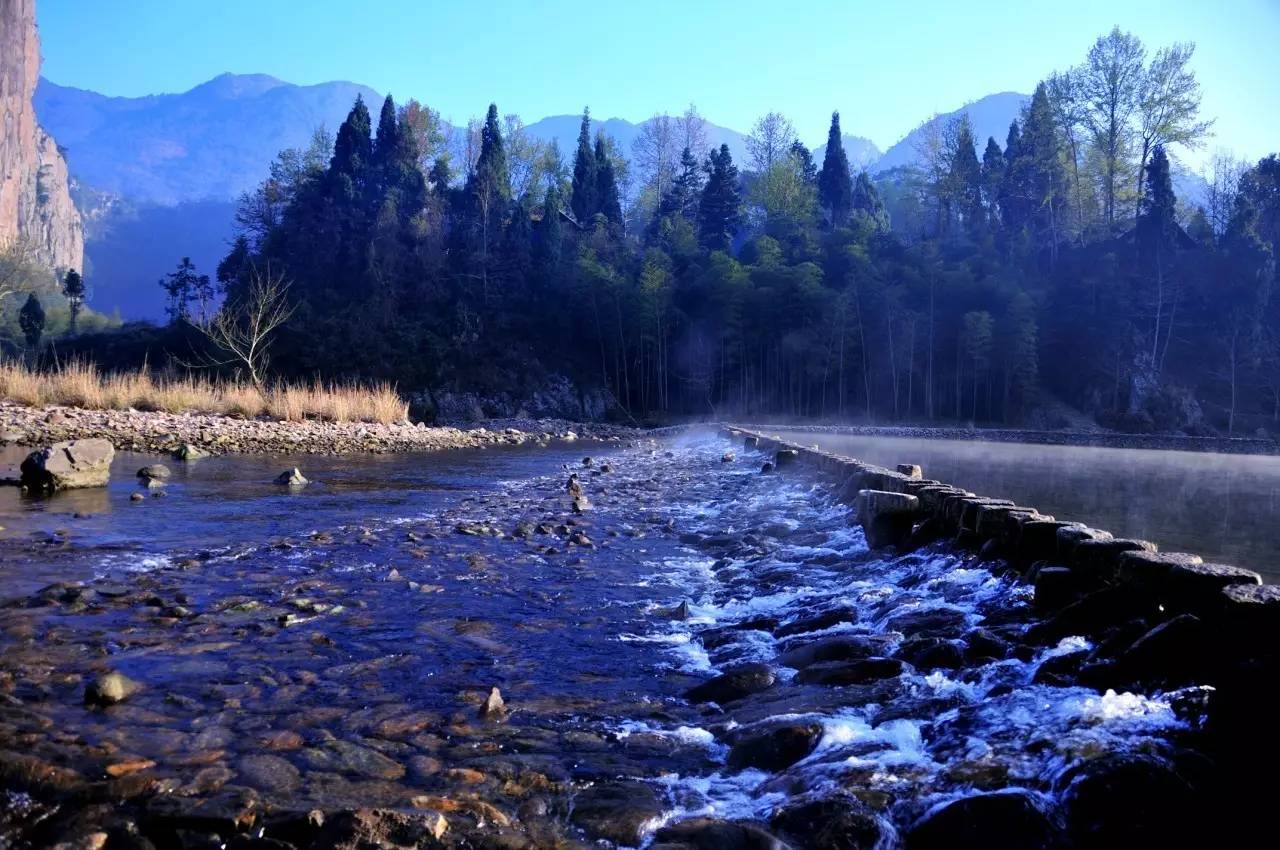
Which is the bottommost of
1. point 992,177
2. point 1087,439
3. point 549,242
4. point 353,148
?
point 1087,439

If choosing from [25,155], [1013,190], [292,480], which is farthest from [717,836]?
[25,155]

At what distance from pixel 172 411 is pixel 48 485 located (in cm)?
1329

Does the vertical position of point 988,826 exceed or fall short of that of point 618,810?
it exceeds it

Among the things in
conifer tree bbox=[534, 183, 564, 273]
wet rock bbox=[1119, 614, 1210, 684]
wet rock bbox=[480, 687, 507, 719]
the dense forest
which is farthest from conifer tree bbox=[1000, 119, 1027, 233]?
wet rock bbox=[480, 687, 507, 719]

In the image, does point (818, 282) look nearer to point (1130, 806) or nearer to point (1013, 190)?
point (1013, 190)

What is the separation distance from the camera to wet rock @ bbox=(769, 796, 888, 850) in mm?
2471

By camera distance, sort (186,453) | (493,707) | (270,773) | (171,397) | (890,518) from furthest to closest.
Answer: (171,397), (186,453), (890,518), (493,707), (270,773)

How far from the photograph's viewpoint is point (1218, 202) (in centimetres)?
5944

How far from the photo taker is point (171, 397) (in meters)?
22.8

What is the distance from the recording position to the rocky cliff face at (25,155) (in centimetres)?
12062

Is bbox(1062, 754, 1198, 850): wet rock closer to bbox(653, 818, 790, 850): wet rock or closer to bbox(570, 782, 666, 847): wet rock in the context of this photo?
bbox(653, 818, 790, 850): wet rock

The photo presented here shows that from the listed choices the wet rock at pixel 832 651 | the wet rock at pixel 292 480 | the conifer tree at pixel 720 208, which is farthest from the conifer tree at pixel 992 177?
the wet rock at pixel 832 651

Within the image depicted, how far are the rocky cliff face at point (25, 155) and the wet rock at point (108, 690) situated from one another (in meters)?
138

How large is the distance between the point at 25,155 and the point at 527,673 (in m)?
167
